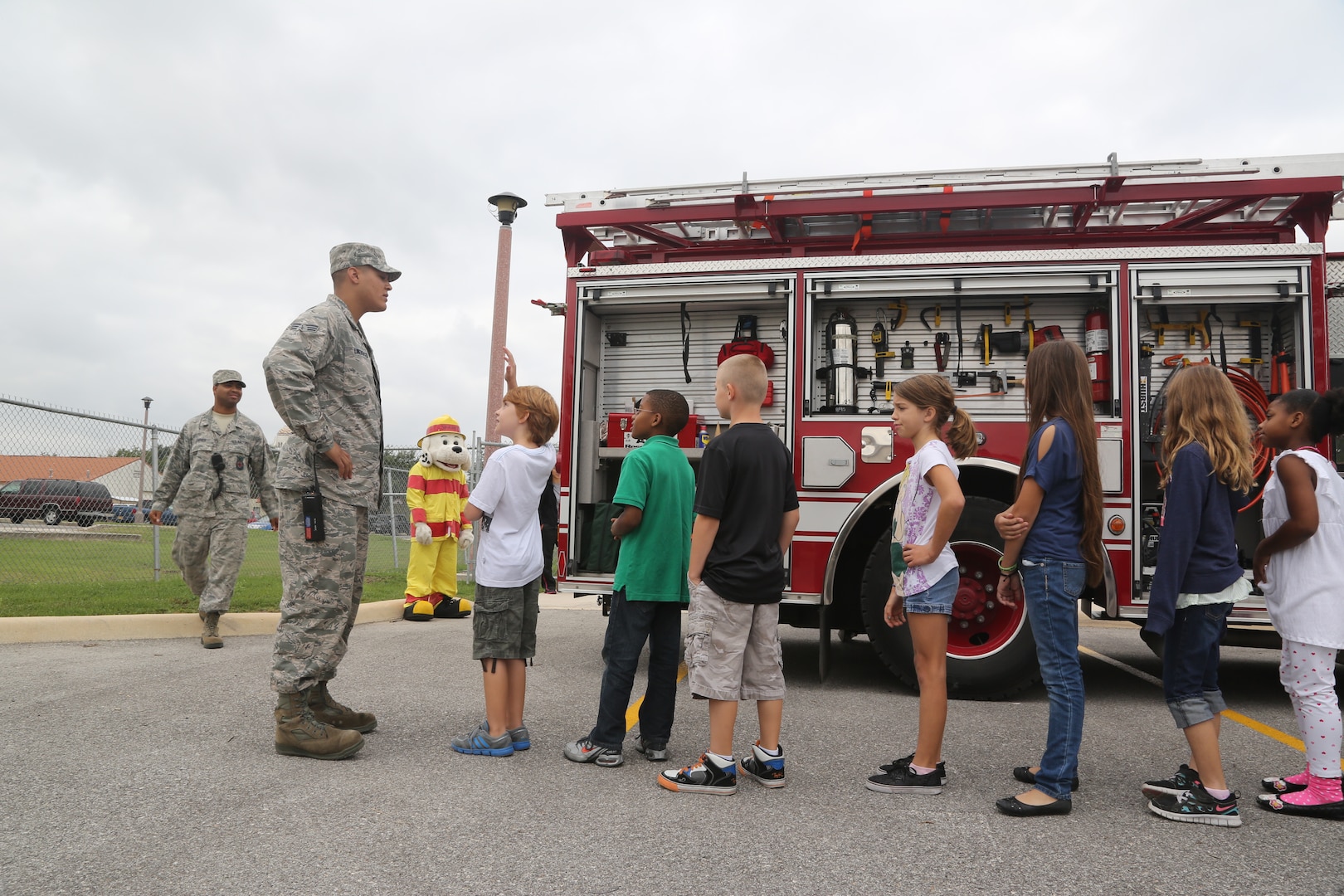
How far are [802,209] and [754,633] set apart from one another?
304 cm

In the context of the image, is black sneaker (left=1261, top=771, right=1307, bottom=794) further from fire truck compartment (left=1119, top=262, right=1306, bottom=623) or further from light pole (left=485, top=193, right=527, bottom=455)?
light pole (left=485, top=193, right=527, bottom=455)

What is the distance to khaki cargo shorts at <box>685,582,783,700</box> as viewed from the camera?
3.24 m

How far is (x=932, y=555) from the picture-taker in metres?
3.24

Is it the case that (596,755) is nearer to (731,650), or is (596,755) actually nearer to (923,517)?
(731,650)

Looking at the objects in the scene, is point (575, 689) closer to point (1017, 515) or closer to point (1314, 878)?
point (1017, 515)

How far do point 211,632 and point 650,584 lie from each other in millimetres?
4085

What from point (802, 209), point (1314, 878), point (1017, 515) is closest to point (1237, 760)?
point (1314, 878)

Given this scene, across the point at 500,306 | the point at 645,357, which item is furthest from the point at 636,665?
the point at 500,306

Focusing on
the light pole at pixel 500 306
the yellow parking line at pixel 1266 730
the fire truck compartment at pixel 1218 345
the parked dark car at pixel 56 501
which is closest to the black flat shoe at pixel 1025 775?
the yellow parking line at pixel 1266 730

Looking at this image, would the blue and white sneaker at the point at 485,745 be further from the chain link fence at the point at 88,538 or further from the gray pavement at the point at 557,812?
the chain link fence at the point at 88,538

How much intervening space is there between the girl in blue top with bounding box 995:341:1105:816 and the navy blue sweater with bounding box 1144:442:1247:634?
0.70ft

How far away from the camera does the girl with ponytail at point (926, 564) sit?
321 centimetres

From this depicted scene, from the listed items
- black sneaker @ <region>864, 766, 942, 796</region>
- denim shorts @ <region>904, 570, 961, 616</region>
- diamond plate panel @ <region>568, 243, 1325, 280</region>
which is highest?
diamond plate panel @ <region>568, 243, 1325, 280</region>

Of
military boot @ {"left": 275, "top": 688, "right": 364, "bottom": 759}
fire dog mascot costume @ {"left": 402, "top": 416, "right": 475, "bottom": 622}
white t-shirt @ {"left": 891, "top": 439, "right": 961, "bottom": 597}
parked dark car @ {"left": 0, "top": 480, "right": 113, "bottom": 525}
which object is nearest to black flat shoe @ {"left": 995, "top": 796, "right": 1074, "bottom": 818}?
white t-shirt @ {"left": 891, "top": 439, "right": 961, "bottom": 597}
